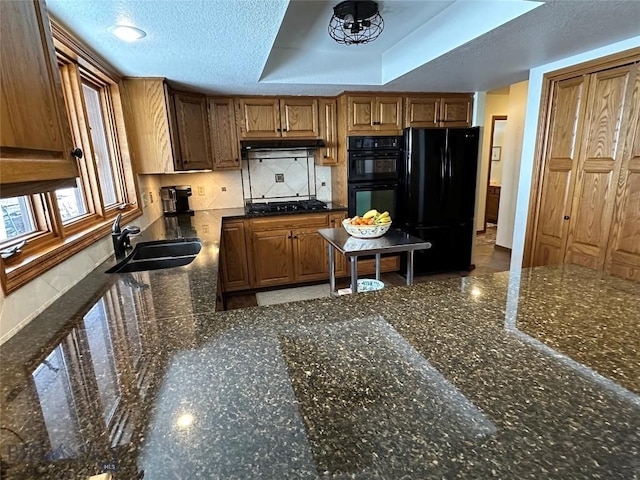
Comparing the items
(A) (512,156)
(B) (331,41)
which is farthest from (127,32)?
(A) (512,156)

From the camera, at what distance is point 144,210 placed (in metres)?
2.91

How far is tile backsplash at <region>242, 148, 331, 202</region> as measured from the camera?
3846 millimetres

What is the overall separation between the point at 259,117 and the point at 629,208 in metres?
3.19

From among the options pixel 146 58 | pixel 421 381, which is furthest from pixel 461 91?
pixel 421 381

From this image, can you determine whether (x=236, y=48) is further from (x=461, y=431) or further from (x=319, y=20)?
(x=461, y=431)

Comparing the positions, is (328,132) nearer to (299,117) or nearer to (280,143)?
(299,117)

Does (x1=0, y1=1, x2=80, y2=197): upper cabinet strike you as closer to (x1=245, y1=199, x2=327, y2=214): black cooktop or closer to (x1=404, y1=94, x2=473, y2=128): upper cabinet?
(x1=245, y1=199, x2=327, y2=214): black cooktop

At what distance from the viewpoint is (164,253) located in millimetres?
2297

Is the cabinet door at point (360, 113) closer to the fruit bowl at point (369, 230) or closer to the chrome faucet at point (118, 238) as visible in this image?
the fruit bowl at point (369, 230)

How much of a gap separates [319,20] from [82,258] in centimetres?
217

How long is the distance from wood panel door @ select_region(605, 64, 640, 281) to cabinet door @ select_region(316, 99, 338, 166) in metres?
2.42

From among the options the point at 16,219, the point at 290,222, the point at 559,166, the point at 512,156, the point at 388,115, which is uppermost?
the point at 388,115

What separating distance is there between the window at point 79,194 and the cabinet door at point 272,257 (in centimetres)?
116

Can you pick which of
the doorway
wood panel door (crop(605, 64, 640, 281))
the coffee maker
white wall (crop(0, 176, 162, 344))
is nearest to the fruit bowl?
white wall (crop(0, 176, 162, 344))
